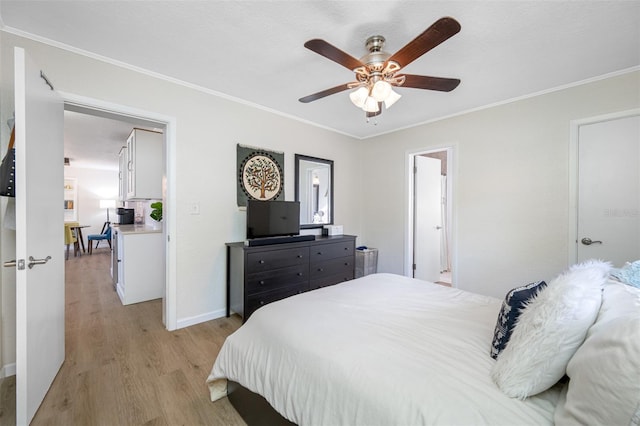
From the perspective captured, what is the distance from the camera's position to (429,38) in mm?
1355

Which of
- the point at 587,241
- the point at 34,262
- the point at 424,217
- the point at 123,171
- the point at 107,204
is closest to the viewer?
the point at 34,262

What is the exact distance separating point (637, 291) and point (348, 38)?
203 centimetres

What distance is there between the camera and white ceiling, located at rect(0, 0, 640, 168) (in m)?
1.64

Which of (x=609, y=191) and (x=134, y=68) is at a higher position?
(x=134, y=68)

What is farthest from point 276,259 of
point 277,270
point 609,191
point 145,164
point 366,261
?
point 609,191

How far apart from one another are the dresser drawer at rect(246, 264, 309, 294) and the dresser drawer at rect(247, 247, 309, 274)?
5cm

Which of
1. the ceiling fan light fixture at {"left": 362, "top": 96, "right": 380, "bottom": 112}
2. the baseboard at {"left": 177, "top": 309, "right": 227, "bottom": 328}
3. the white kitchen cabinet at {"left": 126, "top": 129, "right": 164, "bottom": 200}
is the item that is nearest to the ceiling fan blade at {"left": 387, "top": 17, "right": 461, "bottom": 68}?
the ceiling fan light fixture at {"left": 362, "top": 96, "right": 380, "bottom": 112}

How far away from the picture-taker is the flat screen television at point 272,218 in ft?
9.57

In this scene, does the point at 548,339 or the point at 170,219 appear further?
the point at 170,219

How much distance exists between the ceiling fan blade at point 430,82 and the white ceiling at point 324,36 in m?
0.32

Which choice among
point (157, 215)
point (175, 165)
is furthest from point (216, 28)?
point (157, 215)

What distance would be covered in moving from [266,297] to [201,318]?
0.72 metres

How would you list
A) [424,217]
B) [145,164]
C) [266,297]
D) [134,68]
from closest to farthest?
[134,68] < [266,297] < [145,164] < [424,217]

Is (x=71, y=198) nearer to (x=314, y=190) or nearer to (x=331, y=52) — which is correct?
(x=314, y=190)
